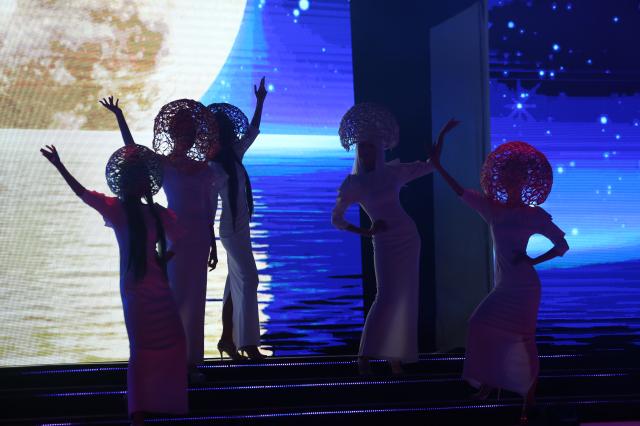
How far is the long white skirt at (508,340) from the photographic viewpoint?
4695mm

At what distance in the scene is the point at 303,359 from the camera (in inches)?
231

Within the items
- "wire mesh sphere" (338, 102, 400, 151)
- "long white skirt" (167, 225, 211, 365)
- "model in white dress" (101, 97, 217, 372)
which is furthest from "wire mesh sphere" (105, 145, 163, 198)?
"wire mesh sphere" (338, 102, 400, 151)

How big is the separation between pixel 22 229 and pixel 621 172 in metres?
5.07

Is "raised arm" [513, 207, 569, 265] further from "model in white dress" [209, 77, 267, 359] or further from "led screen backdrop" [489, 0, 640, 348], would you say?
"led screen backdrop" [489, 0, 640, 348]

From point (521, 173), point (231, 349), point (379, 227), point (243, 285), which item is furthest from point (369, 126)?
point (231, 349)

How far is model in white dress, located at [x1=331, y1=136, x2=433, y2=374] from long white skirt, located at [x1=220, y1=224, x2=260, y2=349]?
26.6 inches

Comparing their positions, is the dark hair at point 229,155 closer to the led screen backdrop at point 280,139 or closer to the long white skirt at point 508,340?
the led screen backdrop at point 280,139

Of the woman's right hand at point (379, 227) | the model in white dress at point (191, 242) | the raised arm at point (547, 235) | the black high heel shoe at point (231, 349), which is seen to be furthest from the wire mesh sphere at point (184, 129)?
the raised arm at point (547, 235)

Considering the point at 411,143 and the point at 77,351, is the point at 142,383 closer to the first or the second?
the point at 77,351

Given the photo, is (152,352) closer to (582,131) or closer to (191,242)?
(191,242)

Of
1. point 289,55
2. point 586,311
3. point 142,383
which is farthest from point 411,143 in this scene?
point 142,383

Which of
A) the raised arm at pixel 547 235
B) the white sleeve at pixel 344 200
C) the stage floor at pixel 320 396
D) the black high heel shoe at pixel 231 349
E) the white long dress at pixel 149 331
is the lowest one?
the stage floor at pixel 320 396

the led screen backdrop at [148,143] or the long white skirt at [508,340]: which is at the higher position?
the led screen backdrop at [148,143]

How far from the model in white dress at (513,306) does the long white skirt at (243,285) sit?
5.11 feet
